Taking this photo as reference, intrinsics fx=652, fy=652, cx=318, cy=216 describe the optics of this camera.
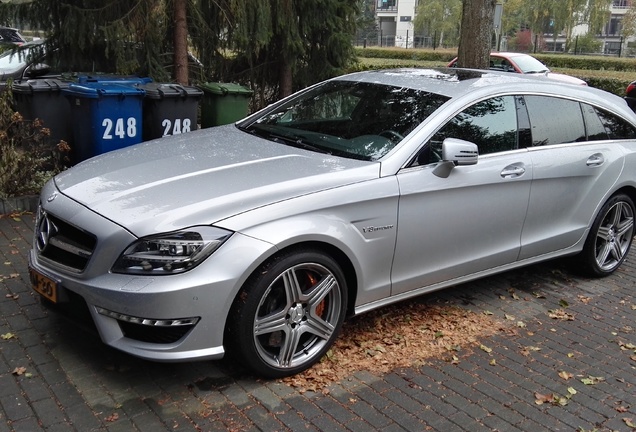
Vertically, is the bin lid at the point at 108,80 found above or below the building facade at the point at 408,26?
below

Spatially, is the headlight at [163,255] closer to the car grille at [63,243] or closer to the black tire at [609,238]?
the car grille at [63,243]

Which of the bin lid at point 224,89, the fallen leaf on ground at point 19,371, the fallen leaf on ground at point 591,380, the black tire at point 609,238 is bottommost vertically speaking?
the fallen leaf on ground at point 591,380

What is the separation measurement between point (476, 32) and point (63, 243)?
7.21m

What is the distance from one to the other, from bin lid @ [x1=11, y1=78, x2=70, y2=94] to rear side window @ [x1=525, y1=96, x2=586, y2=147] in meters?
4.76

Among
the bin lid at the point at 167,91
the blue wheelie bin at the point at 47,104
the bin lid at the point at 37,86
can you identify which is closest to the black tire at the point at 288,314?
the bin lid at the point at 167,91

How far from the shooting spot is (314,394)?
11.5ft

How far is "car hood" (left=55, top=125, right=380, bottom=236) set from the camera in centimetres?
327

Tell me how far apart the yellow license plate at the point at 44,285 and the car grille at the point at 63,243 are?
10 cm

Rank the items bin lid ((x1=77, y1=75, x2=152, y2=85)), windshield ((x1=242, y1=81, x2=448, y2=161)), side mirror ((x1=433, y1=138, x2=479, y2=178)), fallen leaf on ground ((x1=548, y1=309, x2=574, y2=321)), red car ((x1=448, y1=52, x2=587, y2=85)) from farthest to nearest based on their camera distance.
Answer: red car ((x1=448, y1=52, x2=587, y2=85)), bin lid ((x1=77, y1=75, x2=152, y2=85)), fallen leaf on ground ((x1=548, y1=309, x2=574, y2=321)), windshield ((x1=242, y1=81, x2=448, y2=161)), side mirror ((x1=433, y1=138, x2=479, y2=178))

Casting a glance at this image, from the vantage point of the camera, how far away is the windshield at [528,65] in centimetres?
1709

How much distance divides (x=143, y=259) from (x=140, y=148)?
1403 millimetres

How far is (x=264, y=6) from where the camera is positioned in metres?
8.95

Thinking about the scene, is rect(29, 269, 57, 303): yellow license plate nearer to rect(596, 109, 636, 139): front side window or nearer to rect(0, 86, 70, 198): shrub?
rect(0, 86, 70, 198): shrub

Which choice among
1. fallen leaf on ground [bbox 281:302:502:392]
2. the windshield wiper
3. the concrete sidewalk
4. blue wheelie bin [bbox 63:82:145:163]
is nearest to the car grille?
the concrete sidewalk
